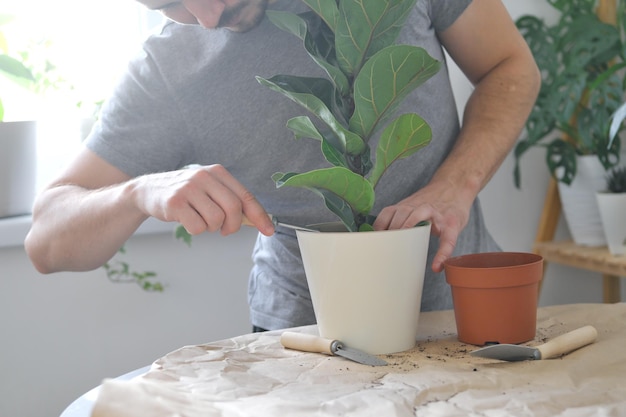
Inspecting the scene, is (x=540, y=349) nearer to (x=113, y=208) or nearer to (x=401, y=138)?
(x=401, y=138)

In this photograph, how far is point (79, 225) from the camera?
3.50 ft

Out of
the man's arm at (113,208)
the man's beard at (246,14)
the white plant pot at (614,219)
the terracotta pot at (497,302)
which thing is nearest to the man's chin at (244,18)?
the man's beard at (246,14)

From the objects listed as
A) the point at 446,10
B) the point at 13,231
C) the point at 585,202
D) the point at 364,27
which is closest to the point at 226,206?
the point at 364,27

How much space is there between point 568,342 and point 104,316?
1180mm

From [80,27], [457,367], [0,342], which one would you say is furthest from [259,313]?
[80,27]

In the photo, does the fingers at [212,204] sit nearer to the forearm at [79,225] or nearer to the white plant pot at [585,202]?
the forearm at [79,225]

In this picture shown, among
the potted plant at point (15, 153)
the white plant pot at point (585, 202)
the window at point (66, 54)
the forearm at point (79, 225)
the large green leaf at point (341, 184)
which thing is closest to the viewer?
the large green leaf at point (341, 184)

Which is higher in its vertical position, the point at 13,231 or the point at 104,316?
the point at 13,231

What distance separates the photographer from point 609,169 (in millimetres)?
1944

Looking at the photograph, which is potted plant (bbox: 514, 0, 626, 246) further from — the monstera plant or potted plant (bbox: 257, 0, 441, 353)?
potted plant (bbox: 257, 0, 441, 353)

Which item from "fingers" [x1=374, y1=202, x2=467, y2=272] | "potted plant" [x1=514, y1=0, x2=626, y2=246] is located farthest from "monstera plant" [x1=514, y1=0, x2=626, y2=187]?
"fingers" [x1=374, y1=202, x2=467, y2=272]

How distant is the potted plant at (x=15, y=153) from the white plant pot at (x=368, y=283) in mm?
822

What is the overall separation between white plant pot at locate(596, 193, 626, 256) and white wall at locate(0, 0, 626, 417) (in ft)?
2.68

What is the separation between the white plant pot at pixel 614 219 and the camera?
1798mm
